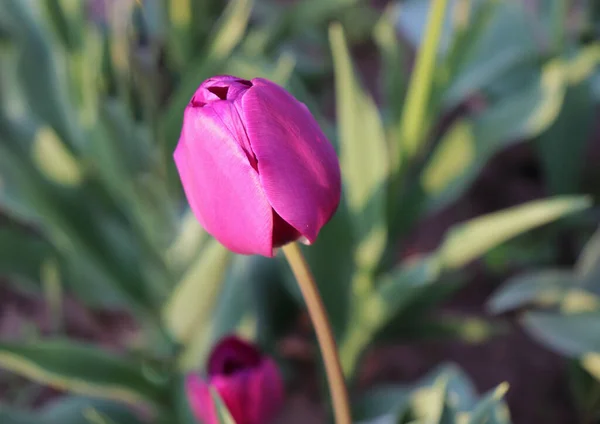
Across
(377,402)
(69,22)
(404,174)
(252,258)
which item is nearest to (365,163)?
(404,174)

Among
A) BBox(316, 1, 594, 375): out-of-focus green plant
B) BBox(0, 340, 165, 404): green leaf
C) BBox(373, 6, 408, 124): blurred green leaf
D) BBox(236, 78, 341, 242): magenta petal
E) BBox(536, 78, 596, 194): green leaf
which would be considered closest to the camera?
BBox(236, 78, 341, 242): magenta petal

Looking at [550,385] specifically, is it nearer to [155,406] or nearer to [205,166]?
[155,406]

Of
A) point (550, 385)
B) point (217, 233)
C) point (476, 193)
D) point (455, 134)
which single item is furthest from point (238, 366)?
point (476, 193)

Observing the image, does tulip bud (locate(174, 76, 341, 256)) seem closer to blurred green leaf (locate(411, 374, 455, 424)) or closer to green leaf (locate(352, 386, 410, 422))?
blurred green leaf (locate(411, 374, 455, 424))

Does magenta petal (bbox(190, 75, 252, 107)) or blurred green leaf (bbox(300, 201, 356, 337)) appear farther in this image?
blurred green leaf (bbox(300, 201, 356, 337))

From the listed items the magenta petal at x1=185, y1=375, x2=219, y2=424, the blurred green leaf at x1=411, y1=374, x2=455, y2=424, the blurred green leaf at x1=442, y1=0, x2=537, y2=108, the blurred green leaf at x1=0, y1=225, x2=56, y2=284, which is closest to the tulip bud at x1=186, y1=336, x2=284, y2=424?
the magenta petal at x1=185, y1=375, x2=219, y2=424

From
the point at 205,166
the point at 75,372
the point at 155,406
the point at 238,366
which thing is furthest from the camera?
the point at 155,406
